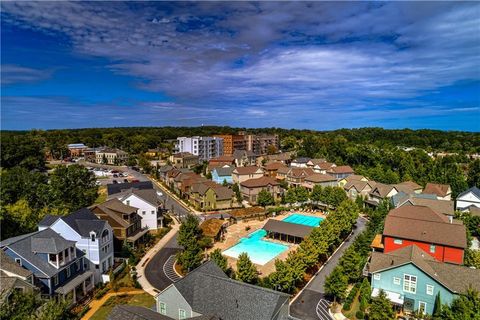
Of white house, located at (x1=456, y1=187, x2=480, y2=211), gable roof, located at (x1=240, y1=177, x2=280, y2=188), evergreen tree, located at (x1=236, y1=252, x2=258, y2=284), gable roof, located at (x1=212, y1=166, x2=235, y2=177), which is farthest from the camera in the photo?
gable roof, located at (x1=212, y1=166, x2=235, y2=177)

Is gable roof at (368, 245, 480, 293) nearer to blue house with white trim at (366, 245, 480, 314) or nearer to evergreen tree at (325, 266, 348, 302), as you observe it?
blue house with white trim at (366, 245, 480, 314)

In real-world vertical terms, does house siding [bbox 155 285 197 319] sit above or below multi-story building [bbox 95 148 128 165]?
below

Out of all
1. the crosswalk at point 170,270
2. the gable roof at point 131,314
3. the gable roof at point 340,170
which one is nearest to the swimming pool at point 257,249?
the crosswalk at point 170,270

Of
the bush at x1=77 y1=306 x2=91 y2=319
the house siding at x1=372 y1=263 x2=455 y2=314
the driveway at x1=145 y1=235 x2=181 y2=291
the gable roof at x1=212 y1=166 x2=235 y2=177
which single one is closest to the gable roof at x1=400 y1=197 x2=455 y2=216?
the house siding at x1=372 y1=263 x2=455 y2=314

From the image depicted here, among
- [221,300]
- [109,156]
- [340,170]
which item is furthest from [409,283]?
[109,156]

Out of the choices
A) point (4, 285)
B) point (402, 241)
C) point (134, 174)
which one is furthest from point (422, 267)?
point (134, 174)

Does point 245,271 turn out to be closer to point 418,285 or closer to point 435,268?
point 418,285
